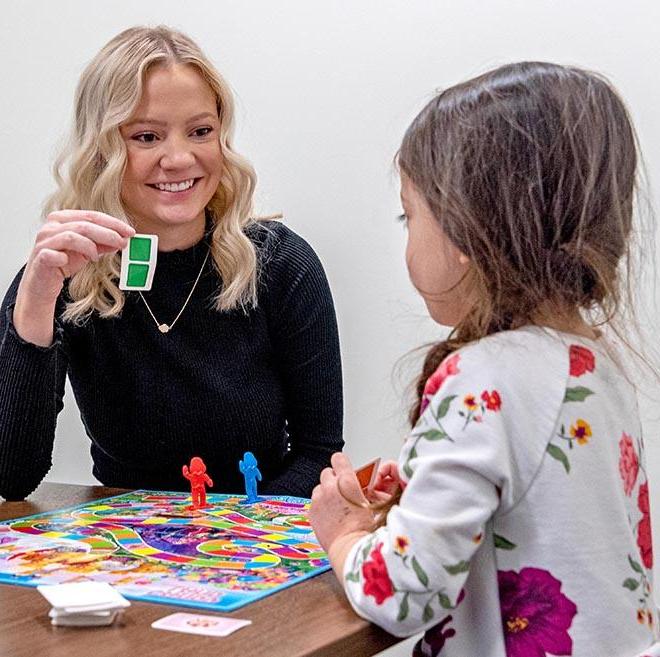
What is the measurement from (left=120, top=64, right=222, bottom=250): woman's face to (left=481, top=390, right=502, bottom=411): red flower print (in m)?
1.02

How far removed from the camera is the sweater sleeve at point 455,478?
3.04 feet

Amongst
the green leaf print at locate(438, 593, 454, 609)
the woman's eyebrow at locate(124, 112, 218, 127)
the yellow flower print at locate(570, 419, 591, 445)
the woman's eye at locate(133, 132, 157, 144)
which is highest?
the woman's eyebrow at locate(124, 112, 218, 127)

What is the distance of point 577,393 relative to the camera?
995 mm

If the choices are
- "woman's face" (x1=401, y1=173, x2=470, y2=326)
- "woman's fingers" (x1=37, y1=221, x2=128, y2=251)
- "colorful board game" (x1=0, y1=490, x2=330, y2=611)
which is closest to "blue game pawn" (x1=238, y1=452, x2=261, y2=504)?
"colorful board game" (x1=0, y1=490, x2=330, y2=611)

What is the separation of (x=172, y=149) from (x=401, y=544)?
3.58 feet

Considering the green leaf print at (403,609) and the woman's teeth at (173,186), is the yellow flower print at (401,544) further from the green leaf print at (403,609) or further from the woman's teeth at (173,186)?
the woman's teeth at (173,186)

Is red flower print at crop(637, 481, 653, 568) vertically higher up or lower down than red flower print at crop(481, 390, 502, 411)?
lower down

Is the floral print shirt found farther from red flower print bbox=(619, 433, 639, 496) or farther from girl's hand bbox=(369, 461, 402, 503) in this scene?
girl's hand bbox=(369, 461, 402, 503)

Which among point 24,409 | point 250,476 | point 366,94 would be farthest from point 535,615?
point 366,94

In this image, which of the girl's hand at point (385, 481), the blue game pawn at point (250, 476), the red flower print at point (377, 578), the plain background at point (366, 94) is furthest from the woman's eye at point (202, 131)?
the red flower print at point (377, 578)

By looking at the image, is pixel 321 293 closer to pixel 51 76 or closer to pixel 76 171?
pixel 76 171

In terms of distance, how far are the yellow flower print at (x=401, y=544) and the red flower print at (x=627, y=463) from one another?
8.7 inches

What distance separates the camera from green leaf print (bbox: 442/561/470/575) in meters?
0.93

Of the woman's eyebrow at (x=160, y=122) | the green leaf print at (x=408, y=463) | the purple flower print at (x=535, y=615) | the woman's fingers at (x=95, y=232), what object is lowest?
the purple flower print at (x=535, y=615)
